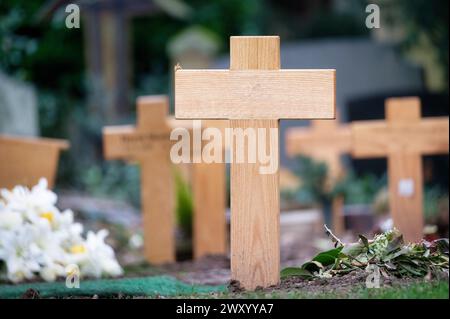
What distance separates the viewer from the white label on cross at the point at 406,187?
6.07 metres

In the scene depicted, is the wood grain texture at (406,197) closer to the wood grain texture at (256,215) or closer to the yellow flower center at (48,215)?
the yellow flower center at (48,215)

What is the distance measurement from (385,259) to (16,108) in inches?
198

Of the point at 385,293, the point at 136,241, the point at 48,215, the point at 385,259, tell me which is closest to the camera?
the point at 385,293

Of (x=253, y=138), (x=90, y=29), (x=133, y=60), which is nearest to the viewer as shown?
(x=253, y=138)

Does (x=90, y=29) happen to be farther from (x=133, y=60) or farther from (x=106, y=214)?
(x=106, y=214)

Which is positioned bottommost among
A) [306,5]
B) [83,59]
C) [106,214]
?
[106,214]

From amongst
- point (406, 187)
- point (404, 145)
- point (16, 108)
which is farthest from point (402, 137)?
point (16, 108)

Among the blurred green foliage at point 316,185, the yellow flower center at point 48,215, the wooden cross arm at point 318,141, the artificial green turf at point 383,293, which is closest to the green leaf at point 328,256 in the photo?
the artificial green turf at point 383,293

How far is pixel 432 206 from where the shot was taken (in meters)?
7.66

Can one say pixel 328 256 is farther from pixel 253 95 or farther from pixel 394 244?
pixel 253 95

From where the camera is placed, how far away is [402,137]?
604 centimetres

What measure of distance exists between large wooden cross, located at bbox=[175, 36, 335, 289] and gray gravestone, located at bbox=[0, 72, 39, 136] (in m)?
4.35
